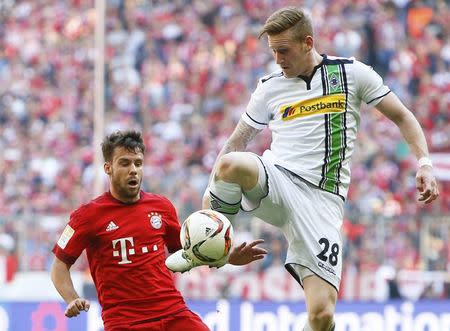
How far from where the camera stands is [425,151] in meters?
6.60

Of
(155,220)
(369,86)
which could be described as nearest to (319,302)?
(155,220)

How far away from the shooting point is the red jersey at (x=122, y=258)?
6949 millimetres

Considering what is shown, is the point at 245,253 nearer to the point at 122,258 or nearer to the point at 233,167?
the point at 233,167

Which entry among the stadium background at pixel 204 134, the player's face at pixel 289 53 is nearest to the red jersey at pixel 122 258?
the player's face at pixel 289 53

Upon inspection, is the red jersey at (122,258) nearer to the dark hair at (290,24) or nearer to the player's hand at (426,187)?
the dark hair at (290,24)

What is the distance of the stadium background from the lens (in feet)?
45.0

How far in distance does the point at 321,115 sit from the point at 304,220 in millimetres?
607

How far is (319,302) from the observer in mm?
6621

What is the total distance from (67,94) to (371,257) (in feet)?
26.3

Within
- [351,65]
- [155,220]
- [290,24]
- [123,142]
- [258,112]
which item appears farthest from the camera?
[155,220]

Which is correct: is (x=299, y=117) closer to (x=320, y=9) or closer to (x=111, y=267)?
(x=111, y=267)

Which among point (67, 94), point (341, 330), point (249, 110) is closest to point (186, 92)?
point (67, 94)

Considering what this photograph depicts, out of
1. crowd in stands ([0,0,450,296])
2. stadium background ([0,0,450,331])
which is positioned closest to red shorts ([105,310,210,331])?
stadium background ([0,0,450,331])

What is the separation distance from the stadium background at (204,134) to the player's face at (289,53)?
520cm
